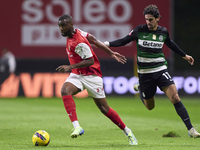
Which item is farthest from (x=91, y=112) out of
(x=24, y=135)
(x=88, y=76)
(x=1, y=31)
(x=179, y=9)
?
(x=179, y=9)

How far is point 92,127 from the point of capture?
10516mm

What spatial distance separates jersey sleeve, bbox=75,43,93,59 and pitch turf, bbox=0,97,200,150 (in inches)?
55.6

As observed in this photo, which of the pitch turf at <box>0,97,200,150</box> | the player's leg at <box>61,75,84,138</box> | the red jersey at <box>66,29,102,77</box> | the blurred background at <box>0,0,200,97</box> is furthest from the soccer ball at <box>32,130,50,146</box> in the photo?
the blurred background at <box>0,0,200,97</box>

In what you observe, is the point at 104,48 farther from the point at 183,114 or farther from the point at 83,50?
the point at 183,114

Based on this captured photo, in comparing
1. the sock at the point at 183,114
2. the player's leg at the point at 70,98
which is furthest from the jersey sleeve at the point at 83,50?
the sock at the point at 183,114

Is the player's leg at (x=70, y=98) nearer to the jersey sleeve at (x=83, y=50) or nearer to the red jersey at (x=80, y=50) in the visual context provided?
the red jersey at (x=80, y=50)

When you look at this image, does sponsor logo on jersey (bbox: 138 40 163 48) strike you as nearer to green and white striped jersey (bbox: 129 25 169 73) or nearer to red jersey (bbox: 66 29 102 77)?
green and white striped jersey (bbox: 129 25 169 73)

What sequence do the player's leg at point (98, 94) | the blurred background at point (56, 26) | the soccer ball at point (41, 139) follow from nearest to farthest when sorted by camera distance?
the soccer ball at point (41, 139)
the player's leg at point (98, 94)
the blurred background at point (56, 26)

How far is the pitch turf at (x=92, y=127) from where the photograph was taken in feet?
24.6

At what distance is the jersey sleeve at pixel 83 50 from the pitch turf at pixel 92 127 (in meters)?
1.41

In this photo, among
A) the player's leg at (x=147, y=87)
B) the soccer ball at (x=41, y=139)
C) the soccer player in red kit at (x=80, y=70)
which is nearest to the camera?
the soccer ball at (x=41, y=139)

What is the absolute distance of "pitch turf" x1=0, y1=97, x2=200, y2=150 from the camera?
7496 millimetres

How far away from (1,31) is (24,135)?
14.5 metres

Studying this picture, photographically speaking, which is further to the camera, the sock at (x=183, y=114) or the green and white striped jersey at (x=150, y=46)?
the green and white striped jersey at (x=150, y=46)
